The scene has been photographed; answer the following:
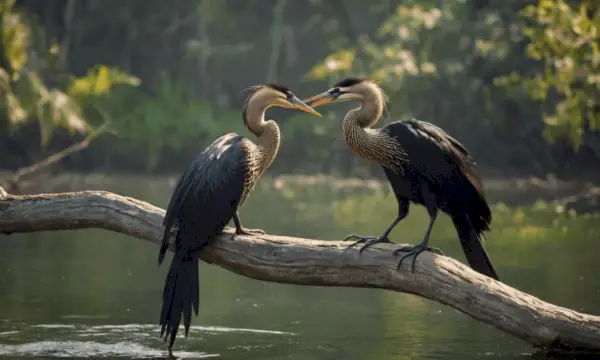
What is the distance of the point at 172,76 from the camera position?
34219 mm

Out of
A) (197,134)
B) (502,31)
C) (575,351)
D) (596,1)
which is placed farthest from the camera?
(197,134)

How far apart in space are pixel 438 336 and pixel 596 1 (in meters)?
10.9

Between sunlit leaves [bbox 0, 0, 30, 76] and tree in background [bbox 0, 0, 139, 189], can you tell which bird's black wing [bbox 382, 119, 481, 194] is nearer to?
tree in background [bbox 0, 0, 139, 189]

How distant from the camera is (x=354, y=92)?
26.6 ft

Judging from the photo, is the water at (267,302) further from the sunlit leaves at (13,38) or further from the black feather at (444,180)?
the sunlit leaves at (13,38)

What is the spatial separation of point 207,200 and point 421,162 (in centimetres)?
139

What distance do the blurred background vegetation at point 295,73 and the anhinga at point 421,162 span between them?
31.9 ft

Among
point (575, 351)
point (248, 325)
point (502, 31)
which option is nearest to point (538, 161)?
point (502, 31)

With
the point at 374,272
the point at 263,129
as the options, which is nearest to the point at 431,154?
the point at 374,272

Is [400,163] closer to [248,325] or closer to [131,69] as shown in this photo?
[248,325]

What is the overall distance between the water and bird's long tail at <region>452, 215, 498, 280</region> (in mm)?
680

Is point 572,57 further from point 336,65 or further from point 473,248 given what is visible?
point 473,248

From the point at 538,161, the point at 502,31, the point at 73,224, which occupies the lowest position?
the point at 73,224

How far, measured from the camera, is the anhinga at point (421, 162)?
7.94 meters
